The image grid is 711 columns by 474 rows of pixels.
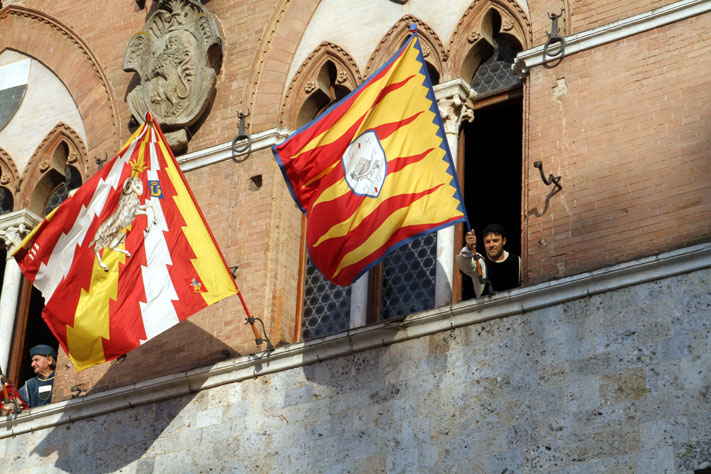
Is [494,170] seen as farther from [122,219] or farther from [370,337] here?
[122,219]

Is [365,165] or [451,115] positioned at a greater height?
[451,115]

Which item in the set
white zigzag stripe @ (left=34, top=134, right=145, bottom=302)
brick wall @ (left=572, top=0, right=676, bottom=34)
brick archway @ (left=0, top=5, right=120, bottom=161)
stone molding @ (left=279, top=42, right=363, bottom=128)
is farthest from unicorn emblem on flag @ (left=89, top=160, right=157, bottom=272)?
brick wall @ (left=572, top=0, right=676, bottom=34)

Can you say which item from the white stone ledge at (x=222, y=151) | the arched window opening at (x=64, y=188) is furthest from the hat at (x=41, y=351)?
the white stone ledge at (x=222, y=151)

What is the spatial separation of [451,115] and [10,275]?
5.13 meters

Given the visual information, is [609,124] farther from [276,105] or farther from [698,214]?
[276,105]

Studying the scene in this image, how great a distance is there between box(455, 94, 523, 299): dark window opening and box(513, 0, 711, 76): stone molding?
5.75ft

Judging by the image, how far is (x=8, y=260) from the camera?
56.5ft

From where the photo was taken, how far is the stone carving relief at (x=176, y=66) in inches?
645

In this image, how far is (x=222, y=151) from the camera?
16.1 m

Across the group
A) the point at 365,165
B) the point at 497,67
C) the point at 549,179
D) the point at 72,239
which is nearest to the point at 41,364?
the point at 72,239

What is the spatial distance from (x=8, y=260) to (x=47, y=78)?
2.15m

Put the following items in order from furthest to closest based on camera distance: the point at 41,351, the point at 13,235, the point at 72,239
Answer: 1. the point at 13,235
2. the point at 41,351
3. the point at 72,239

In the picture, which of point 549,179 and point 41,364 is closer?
point 549,179

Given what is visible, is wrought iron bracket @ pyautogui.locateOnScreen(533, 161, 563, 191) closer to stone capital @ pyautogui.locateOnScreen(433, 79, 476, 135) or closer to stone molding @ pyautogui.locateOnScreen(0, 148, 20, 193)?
stone capital @ pyautogui.locateOnScreen(433, 79, 476, 135)
